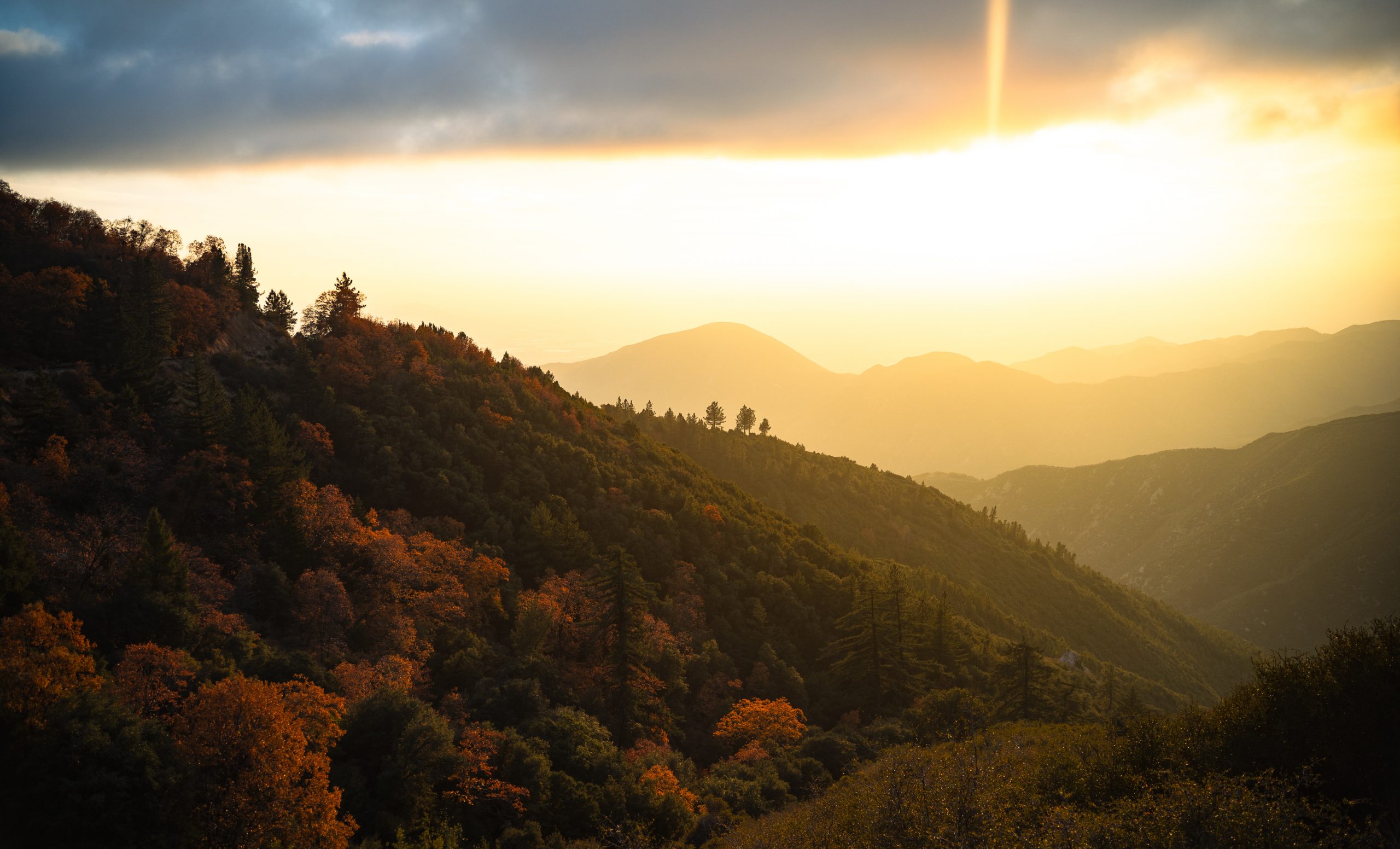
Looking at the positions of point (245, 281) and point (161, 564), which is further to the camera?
point (245, 281)

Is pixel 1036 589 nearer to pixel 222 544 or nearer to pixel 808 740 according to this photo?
pixel 808 740

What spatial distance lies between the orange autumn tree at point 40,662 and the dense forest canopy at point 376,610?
0.15 metres

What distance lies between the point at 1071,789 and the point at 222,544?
219 feet

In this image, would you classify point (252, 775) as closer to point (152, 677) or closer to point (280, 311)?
point (152, 677)

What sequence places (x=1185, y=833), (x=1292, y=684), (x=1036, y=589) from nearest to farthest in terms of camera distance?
(x=1185, y=833) < (x=1292, y=684) < (x=1036, y=589)

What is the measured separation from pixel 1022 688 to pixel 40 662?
247 ft

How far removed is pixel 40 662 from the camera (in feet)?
110

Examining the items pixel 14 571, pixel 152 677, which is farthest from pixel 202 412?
pixel 152 677

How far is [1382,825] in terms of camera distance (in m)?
29.3

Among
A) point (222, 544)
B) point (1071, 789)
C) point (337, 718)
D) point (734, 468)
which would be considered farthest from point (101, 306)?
point (734, 468)

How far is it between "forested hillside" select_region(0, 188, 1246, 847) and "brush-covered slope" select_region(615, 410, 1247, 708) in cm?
5363

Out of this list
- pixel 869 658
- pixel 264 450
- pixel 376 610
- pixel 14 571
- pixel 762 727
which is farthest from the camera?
pixel 869 658

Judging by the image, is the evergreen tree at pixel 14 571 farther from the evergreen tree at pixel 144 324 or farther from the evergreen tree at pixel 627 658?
the evergreen tree at pixel 627 658

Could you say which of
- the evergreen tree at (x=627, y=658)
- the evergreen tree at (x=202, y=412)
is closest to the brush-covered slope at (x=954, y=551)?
the evergreen tree at (x=627, y=658)
